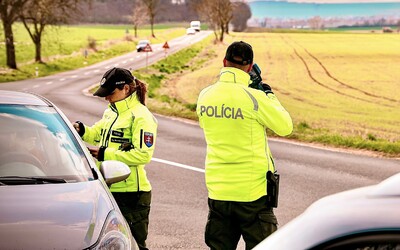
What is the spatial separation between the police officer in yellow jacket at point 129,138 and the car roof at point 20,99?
0.44 meters

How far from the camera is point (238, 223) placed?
4.74 m

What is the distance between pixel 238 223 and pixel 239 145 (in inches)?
21.3

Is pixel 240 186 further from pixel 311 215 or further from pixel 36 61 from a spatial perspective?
pixel 36 61

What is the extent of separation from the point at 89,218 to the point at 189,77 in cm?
4301

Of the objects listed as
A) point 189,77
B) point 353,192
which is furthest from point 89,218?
point 189,77

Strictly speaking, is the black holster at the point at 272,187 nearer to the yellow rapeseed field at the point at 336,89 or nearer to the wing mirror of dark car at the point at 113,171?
the wing mirror of dark car at the point at 113,171

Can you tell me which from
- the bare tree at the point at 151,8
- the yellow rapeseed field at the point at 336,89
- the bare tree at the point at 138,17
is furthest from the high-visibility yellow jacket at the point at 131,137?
the bare tree at the point at 138,17

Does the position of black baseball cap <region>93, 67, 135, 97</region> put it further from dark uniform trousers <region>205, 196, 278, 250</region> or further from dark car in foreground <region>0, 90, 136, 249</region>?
dark uniform trousers <region>205, 196, 278, 250</region>

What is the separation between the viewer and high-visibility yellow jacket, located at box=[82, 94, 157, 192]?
530 centimetres

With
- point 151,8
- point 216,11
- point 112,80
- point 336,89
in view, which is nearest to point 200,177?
point 112,80

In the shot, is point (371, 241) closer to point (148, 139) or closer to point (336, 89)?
point (148, 139)

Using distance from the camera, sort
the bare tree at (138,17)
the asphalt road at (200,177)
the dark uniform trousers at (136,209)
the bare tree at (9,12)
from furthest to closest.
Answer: the bare tree at (138,17), the bare tree at (9,12), the asphalt road at (200,177), the dark uniform trousers at (136,209)

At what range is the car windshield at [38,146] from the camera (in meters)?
4.82

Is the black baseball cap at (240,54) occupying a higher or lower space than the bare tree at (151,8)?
higher
